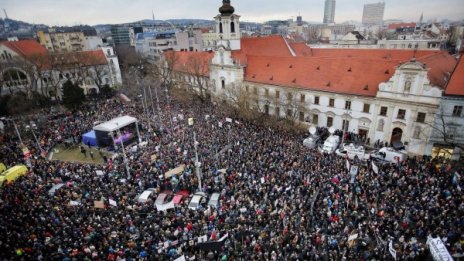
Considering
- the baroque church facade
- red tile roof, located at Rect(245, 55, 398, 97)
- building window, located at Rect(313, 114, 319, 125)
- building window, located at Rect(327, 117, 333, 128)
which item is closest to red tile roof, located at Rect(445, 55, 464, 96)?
the baroque church facade

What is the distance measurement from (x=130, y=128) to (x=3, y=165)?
13.0 m

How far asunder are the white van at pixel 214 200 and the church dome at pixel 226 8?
106 feet

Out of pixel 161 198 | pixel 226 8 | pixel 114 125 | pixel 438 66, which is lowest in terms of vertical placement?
pixel 161 198

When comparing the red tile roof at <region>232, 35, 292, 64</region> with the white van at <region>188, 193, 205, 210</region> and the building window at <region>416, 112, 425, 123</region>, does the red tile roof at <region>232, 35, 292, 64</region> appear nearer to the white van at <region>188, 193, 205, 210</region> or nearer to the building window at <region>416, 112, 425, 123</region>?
the building window at <region>416, 112, 425, 123</region>

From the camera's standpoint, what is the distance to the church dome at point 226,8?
4272cm

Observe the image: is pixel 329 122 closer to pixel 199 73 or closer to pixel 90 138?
pixel 199 73

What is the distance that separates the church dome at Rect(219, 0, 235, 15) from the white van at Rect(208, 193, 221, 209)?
32.4m

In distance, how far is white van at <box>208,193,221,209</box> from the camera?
20.5 metres

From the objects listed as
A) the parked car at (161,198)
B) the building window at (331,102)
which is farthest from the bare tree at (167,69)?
the parked car at (161,198)

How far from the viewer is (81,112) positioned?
44.0m

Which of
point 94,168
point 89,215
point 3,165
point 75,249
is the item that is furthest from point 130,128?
point 75,249

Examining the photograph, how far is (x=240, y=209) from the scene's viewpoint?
19203mm

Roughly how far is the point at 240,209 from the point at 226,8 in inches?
1356

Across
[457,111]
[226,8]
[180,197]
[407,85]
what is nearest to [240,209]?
[180,197]
